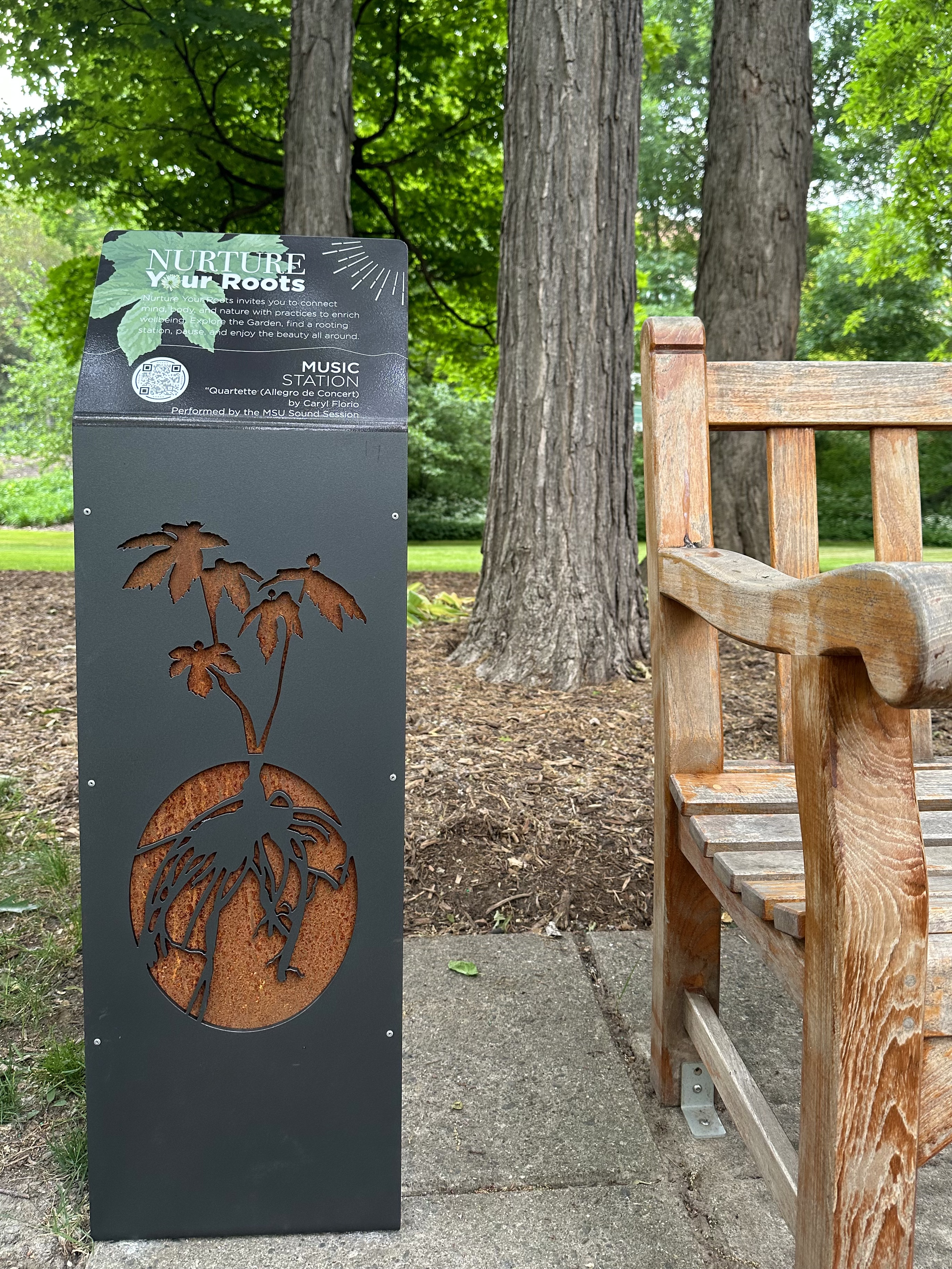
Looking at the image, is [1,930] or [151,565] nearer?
[151,565]

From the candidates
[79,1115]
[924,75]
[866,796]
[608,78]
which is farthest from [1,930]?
[924,75]

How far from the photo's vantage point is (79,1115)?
172 cm

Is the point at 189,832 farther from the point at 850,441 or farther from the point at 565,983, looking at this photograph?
the point at 850,441

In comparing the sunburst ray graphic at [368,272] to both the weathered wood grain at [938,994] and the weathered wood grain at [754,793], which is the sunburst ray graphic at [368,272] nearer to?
the weathered wood grain at [754,793]

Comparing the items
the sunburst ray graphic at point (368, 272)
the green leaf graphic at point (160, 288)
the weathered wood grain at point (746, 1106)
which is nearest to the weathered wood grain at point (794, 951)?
the weathered wood grain at point (746, 1106)

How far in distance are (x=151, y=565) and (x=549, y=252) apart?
3.21 metres

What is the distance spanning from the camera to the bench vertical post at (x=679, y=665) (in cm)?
169

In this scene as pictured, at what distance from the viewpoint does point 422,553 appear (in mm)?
14164

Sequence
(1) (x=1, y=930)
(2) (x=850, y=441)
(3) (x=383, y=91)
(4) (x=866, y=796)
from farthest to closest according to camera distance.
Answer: (2) (x=850, y=441), (3) (x=383, y=91), (1) (x=1, y=930), (4) (x=866, y=796)

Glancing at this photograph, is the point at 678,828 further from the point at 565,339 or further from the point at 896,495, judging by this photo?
the point at 565,339

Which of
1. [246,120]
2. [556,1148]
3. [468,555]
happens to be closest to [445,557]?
[468,555]

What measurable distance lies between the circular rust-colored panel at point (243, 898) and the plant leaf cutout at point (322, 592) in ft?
0.76

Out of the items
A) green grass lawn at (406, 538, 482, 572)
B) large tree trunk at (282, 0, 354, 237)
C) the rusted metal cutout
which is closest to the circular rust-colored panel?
the rusted metal cutout

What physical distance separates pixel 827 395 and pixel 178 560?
115 cm
